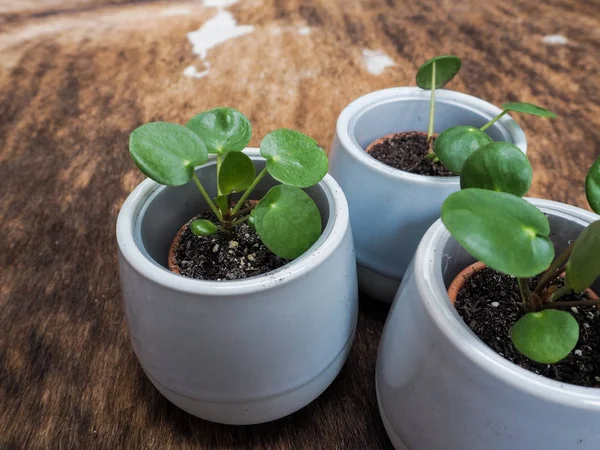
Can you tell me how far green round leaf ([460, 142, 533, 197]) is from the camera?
1.19ft

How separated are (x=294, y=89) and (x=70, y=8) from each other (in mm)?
504

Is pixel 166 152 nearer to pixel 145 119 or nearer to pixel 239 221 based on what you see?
pixel 239 221

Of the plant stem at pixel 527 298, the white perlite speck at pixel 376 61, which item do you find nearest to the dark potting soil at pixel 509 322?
the plant stem at pixel 527 298

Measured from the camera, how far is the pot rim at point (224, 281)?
0.36 metres

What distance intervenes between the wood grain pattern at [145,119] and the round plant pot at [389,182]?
7cm

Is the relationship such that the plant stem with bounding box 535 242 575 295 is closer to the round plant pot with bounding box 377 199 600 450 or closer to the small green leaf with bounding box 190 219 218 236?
the round plant pot with bounding box 377 199 600 450

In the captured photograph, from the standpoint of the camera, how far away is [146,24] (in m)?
0.96

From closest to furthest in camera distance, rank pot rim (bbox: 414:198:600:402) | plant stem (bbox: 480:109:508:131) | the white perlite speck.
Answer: pot rim (bbox: 414:198:600:402) < plant stem (bbox: 480:109:508:131) < the white perlite speck

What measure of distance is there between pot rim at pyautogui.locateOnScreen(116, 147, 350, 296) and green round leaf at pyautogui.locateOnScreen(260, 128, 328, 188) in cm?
4

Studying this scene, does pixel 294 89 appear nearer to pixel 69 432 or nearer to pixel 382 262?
pixel 382 262

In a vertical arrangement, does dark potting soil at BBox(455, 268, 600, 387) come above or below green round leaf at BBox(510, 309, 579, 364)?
below

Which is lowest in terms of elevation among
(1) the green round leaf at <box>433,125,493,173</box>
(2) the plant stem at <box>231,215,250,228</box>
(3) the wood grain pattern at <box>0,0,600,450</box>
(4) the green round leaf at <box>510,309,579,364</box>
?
(3) the wood grain pattern at <box>0,0,600,450</box>

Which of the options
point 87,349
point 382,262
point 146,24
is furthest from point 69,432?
point 146,24

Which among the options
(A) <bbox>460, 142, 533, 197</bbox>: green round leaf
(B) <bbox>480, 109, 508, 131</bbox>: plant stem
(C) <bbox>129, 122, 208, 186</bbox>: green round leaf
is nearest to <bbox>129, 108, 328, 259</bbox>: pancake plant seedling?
(C) <bbox>129, 122, 208, 186</bbox>: green round leaf
